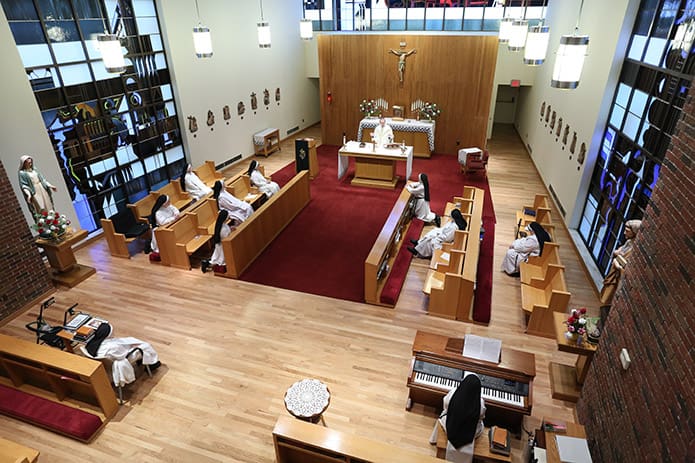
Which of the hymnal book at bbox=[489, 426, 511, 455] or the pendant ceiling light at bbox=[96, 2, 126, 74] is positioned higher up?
the pendant ceiling light at bbox=[96, 2, 126, 74]

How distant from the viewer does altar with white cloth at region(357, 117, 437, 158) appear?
42.3 feet

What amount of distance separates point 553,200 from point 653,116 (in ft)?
13.6

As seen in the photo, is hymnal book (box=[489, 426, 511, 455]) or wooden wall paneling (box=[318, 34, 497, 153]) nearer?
hymnal book (box=[489, 426, 511, 455])

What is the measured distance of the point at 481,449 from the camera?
386 cm

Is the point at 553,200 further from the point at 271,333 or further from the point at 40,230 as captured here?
the point at 40,230

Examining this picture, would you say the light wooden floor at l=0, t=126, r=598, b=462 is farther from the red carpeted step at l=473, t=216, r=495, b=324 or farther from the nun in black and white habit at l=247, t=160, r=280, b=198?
the nun in black and white habit at l=247, t=160, r=280, b=198

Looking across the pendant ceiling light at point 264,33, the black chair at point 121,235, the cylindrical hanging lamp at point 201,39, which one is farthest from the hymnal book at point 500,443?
the pendant ceiling light at point 264,33

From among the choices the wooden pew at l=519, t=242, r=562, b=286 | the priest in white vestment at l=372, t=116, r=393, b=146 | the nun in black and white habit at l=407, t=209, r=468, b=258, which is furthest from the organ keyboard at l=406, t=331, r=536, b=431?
the priest in white vestment at l=372, t=116, r=393, b=146

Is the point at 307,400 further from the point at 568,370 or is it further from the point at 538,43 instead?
the point at 538,43

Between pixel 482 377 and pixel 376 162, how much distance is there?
7.33 m

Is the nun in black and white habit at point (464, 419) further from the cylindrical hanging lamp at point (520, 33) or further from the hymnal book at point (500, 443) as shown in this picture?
the cylindrical hanging lamp at point (520, 33)

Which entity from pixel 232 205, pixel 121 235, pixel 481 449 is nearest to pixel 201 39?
pixel 232 205

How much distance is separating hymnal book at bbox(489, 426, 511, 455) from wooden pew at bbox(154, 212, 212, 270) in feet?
18.7

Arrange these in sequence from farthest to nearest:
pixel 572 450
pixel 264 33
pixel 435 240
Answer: pixel 264 33 < pixel 435 240 < pixel 572 450
